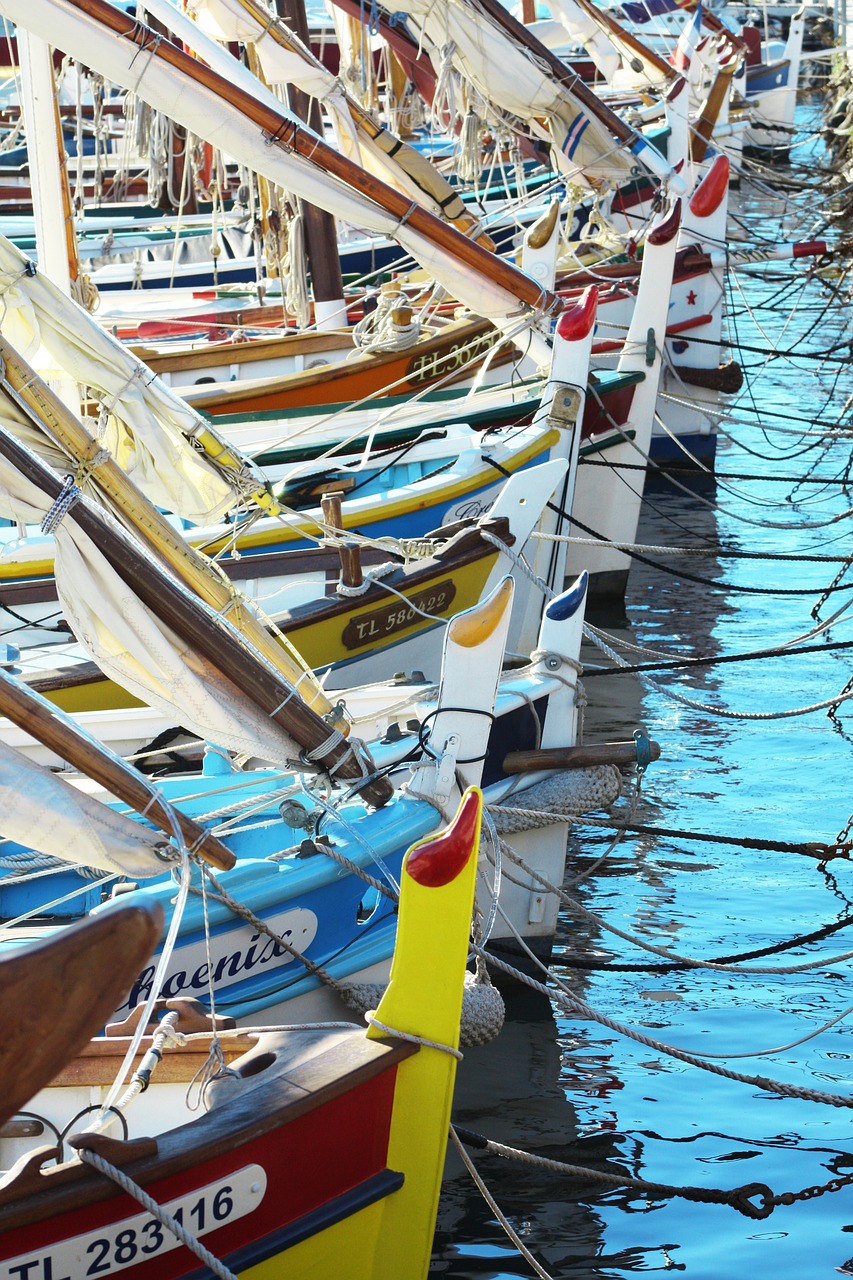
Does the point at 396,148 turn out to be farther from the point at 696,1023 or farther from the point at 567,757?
the point at 696,1023

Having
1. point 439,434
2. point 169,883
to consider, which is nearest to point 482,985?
point 169,883

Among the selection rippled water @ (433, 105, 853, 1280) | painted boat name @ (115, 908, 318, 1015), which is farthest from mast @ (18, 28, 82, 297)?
rippled water @ (433, 105, 853, 1280)

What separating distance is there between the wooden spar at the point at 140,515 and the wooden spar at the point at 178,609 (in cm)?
48

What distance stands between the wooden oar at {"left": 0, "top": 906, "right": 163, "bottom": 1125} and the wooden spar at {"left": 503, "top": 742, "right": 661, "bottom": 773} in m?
4.50

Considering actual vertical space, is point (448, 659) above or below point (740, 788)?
above

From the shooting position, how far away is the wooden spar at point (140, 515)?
5430mm

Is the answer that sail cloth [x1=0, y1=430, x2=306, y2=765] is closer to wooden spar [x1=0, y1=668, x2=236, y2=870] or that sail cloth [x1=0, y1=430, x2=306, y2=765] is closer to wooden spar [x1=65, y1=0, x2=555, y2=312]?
wooden spar [x1=0, y1=668, x2=236, y2=870]

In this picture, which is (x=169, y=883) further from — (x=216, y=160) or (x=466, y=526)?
(x=216, y=160)

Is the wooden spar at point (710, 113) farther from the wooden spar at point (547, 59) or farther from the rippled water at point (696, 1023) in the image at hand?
the rippled water at point (696, 1023)

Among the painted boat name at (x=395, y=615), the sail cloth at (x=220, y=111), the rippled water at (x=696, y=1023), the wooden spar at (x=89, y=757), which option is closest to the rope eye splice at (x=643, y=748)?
the rippled water at (x=696, y=1023)

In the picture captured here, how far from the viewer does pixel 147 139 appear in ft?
55.6

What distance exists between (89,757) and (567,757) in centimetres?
322

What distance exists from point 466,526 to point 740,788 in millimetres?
2447

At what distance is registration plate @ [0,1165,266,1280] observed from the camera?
4.03 metres
